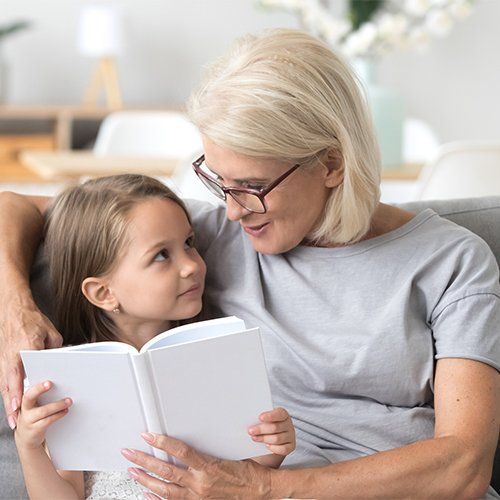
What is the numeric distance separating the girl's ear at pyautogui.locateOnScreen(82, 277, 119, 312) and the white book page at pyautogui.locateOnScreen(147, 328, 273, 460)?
38cm

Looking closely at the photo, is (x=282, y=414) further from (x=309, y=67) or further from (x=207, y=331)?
(x=309, y=67)

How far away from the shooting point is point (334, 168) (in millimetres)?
1880

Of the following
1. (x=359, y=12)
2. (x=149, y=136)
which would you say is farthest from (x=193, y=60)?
(x=359, y=12)

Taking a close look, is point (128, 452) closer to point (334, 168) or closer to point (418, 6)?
point (334, 168)

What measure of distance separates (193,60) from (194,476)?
5506 mm

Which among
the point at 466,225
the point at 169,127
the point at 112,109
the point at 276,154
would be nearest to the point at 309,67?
the point at 276,154

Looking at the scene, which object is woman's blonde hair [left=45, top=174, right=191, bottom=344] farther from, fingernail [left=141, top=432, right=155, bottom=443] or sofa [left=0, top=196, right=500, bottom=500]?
fingernail [left=141, top=432, right=155, bottom=443]

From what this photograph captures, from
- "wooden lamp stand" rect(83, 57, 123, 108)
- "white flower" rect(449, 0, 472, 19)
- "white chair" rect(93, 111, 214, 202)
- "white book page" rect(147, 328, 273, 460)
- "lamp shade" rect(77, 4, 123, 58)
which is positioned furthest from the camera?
"wooden lamp stand" rect(83, 57, 123, 108)

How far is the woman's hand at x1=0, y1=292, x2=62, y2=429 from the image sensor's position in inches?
66.5

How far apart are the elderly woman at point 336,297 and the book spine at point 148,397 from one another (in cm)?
9

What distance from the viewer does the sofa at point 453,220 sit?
75.3 inches

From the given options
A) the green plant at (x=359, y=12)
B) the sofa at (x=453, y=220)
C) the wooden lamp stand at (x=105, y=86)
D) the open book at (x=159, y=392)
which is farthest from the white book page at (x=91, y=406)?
the wooden lamp stand at (x=105, y=86)

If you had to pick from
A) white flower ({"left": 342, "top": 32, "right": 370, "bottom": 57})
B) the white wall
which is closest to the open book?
white flower ({"left": 342, "top": 32, "right": 370, "bottom": 57})

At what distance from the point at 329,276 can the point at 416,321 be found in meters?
0.18
